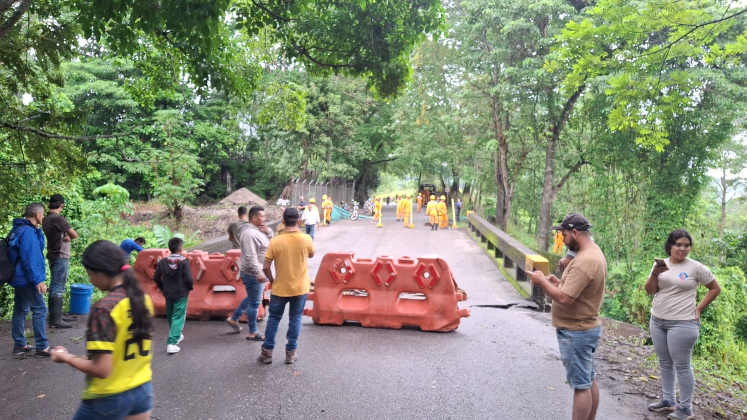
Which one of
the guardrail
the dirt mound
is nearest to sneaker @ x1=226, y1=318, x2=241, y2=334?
the guardrail

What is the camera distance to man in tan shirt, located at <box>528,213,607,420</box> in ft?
12.7

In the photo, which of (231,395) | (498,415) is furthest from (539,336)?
(231,395)

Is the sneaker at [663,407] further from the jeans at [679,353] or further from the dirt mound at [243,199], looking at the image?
the dirt mound at [243,199]

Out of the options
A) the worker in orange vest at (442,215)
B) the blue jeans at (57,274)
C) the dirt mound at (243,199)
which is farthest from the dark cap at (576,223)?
the dirt mound at (243,199)

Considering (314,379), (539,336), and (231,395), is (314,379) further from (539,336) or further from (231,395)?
(539,336)

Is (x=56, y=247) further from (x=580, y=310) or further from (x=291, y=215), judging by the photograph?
(x=580, y=310)

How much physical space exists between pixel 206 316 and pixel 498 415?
15.7 ft

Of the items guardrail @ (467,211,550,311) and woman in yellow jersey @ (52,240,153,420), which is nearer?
woman in yellow jersey @ (52,240,153,420)

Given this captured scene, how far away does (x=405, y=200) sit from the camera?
28594 millimetres

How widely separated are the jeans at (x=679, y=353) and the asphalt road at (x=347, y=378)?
0.40m

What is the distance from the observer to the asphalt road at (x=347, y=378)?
4648mm

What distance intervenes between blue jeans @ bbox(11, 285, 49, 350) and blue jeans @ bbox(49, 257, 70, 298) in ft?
3.29

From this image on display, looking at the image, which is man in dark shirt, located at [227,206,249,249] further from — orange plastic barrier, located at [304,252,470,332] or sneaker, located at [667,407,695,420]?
sneaker, located at [667,407,695,420]

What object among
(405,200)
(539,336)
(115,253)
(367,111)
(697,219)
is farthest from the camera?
(367,111)
